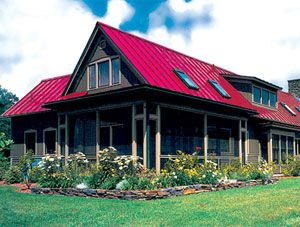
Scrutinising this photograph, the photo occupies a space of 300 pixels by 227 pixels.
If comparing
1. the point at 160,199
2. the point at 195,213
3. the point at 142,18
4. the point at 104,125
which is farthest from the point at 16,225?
the point at 142,18

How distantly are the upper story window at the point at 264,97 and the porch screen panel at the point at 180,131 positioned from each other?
22.1ft

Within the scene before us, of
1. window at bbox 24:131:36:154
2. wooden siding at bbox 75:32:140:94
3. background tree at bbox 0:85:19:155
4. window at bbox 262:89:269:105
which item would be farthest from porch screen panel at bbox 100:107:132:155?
window at bbox 262:89:269:105

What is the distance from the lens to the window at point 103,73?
62.6ft

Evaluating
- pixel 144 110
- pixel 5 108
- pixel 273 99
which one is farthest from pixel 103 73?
pixel 5 108

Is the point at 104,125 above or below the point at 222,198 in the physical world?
above

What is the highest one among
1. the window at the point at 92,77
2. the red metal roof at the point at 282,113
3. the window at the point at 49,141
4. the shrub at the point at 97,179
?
the window at the point at 92,77

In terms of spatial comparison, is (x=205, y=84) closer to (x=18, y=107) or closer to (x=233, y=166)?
(x=233, y=166)

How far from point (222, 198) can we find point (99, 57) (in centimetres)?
942

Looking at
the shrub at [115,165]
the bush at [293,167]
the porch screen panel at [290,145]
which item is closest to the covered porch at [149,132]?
the shrub at [115,165]

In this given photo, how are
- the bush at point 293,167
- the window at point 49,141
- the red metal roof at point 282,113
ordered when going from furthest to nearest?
1. the red metal roof at point 282,113
2. the bush at point 293,167
3. the window at point 49,141

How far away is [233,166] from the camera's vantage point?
19.8m

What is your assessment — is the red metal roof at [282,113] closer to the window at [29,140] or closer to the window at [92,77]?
the window at [92,77]

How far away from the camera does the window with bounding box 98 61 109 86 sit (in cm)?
1908

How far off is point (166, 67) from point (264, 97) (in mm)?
10219
